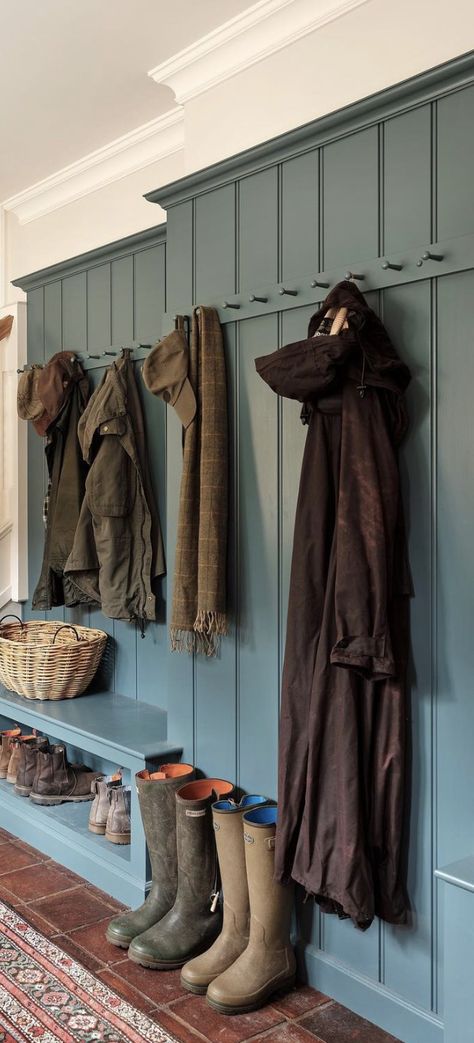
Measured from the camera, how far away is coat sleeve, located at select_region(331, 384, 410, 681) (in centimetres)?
198

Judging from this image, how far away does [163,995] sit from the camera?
2.30 m

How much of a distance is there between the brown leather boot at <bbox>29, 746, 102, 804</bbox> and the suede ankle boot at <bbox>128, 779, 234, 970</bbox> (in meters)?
0.98

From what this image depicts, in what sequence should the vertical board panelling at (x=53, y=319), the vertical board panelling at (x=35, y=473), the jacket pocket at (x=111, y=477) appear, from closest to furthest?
the jacket pocket at (x=111, y=477) < the vertical board panelling at (x=53, y=319) < the vertical board panelling at (x=35, y=473)

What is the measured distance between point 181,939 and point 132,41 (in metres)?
2.64

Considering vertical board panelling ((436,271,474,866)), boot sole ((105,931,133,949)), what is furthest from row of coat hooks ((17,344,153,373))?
boot sole ((105,931,133,949))

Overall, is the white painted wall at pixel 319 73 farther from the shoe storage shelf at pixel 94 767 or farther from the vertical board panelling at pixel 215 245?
the shoe storage shelf at pixel 94 767

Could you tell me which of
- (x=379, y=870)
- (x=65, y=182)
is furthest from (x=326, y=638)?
(x=65, y=182)

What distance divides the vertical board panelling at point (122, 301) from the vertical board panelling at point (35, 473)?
1.90ft

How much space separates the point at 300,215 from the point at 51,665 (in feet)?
6.30

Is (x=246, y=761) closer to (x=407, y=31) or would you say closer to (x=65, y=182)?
(x=407, y=31)

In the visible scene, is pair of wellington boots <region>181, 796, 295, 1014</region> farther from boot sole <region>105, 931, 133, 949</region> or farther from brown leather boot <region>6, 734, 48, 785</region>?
brown leather boot <region>6, 734, 48, 785</region>

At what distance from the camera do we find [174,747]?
2.81m

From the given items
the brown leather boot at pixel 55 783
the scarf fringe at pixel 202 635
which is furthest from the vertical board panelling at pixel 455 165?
the brown leather boot at pixel 55 783

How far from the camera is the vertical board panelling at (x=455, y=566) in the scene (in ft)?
6.55
